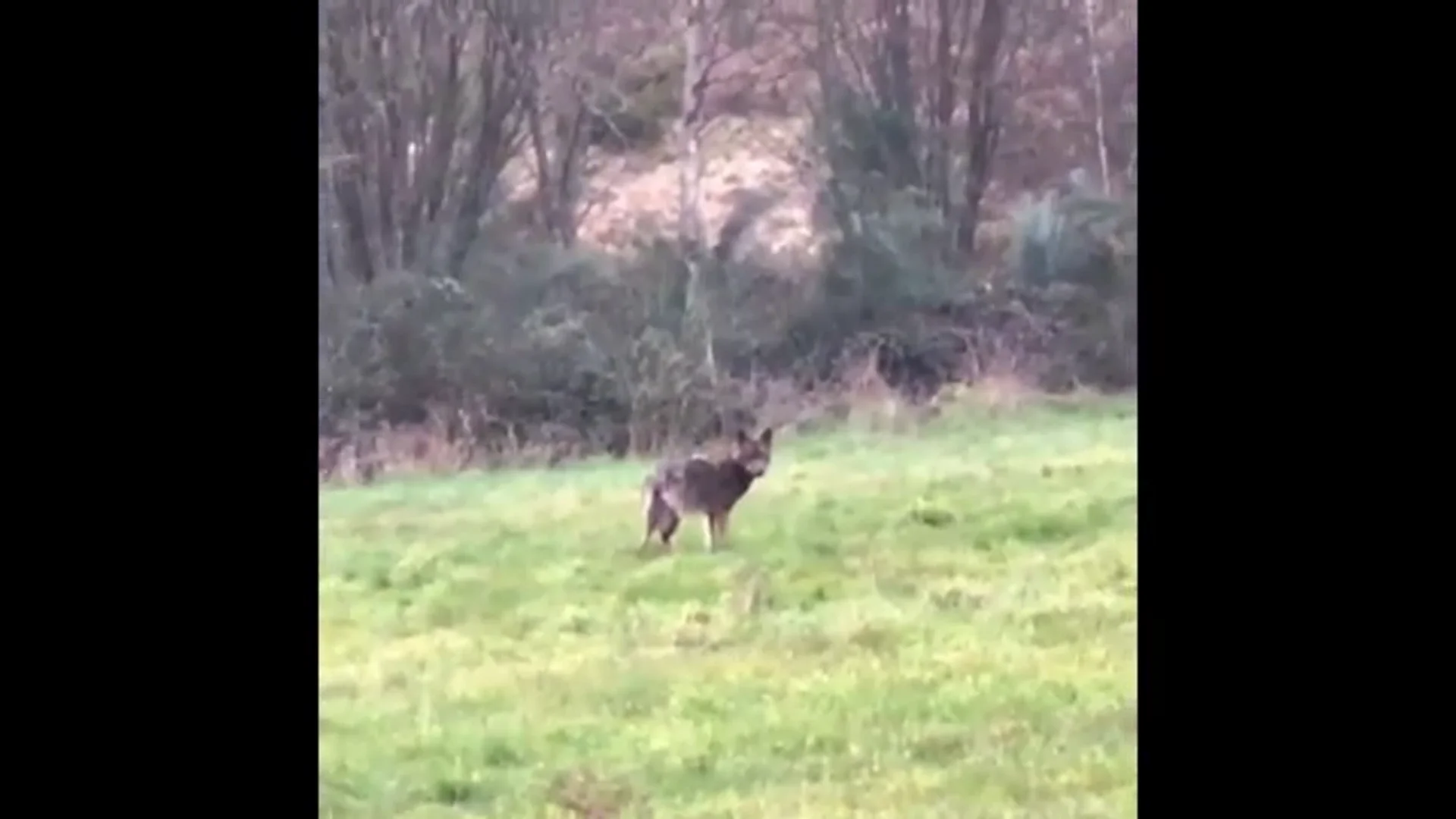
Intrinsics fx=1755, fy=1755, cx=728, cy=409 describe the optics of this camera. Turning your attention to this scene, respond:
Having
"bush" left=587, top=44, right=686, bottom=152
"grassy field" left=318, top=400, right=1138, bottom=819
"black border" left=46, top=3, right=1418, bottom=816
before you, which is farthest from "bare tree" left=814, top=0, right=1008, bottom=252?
"black border" left=46, top=3, right=1418, bottom=816

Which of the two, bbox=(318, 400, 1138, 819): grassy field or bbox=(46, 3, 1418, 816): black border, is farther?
A: bbox=(318, 400, 1138, 819): grassy field

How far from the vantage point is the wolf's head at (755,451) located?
201 cm

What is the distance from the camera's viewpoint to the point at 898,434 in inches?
80.7

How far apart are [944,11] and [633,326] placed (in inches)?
20.4

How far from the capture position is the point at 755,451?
2.02 m

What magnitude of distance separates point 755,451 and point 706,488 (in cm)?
8

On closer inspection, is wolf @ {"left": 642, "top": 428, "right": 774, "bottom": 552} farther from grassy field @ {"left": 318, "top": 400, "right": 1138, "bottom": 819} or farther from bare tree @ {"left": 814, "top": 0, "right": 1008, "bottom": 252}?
bare tree @ {"left": 814, "top": 0, "right": 1008, "bottom": 252}

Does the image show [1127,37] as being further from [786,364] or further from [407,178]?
[407,178]

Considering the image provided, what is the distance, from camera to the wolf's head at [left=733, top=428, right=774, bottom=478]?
201 cm
